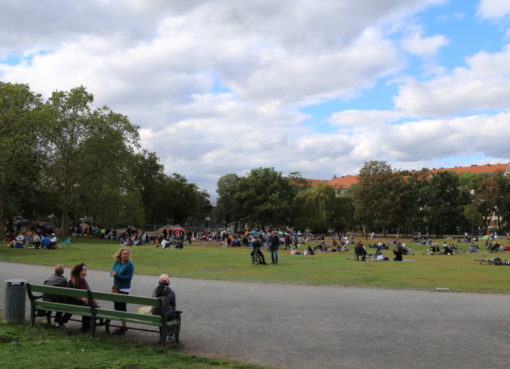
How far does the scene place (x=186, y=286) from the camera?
1556cm

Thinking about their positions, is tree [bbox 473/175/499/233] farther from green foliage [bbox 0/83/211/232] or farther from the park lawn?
the park lawn

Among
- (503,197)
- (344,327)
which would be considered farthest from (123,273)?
(503,197)

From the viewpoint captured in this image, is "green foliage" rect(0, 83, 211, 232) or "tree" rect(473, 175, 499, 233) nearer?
"green foliage" rect(0, 83, 211, 232)

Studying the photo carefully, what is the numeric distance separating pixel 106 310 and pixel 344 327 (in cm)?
447

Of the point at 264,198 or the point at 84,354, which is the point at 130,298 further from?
the point at 264,198

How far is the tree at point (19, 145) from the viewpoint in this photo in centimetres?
4188

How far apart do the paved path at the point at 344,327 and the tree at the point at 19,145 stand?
103ft

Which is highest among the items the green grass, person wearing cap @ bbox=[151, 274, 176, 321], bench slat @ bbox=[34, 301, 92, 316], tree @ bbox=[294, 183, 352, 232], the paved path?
tree @ bbox=[294, 183, 352, 232]

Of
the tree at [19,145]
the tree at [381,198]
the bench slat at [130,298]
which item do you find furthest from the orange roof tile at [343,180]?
the bench slat at [130,298]

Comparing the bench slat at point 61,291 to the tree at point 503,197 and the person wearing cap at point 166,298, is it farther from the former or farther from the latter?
the tree at point 503,197

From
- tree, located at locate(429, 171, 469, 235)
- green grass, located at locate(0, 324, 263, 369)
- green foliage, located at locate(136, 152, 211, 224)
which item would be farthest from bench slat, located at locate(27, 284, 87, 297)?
tree, located at locate(429, 171, 469, 235)

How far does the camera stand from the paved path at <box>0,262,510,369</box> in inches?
291

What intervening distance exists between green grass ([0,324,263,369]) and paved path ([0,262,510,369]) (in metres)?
0.59

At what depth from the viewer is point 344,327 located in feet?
31.3
